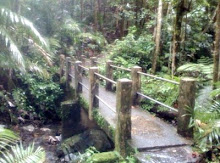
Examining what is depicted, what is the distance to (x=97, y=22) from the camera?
15594 millimetres

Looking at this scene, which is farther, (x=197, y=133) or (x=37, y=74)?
(x=37, y=74)

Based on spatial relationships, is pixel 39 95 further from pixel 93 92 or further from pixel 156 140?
pixel 156 140

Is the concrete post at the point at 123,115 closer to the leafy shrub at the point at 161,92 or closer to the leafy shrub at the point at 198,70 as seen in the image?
the leafy shrub at the point at 161,92

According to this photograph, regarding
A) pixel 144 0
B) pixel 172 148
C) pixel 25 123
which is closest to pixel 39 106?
pixel 25 123

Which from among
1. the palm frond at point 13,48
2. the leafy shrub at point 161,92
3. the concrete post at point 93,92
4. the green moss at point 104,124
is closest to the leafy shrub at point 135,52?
the leafy shrub at point 161,92

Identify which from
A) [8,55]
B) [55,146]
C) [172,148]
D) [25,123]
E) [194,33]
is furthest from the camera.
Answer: [194,33]

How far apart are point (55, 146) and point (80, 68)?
7.24 ft

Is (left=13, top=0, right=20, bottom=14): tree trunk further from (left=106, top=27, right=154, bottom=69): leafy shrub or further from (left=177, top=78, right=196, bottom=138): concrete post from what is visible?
(left=177, top=78, right=196, bottom=138): concrete post

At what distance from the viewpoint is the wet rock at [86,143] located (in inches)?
215

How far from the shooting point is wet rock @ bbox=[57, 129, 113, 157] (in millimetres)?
5469

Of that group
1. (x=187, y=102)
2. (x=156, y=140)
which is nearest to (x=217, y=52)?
(x=187, y=102)

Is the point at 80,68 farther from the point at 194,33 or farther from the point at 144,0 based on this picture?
the point at 144,0

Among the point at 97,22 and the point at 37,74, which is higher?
the point at 97,22

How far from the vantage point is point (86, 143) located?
20.4 feet
